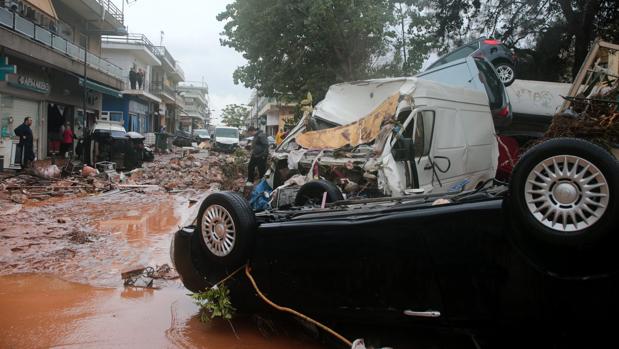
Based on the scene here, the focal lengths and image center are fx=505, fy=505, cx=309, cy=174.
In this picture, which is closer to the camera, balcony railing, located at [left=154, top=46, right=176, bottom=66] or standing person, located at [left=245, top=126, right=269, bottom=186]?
standing person, located at [left=245, top=126, right=269, bottom=186]

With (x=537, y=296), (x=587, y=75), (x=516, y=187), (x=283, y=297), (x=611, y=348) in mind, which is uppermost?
(x=587, y=75)

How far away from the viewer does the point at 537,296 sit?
247cm

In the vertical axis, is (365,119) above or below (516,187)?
above

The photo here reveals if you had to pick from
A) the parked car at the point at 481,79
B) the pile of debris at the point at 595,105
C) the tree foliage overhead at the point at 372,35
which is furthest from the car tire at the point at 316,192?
the tree foliage overhead at the point at 372,35

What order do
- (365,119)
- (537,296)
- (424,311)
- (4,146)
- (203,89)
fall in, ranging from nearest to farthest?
(537,296) → (424,311) → (365,119) → (4,146) → (203,89)

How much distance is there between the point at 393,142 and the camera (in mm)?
6469

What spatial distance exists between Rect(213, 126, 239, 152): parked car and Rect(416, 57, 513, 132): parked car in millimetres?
24701

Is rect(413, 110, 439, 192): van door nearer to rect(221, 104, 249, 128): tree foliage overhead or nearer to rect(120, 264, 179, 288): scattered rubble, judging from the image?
rect(120, 264, 179, 288): scattered rubble

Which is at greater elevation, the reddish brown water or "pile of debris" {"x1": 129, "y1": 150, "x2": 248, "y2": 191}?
"pile of debris" {"x1": 129, "y1": 150, "x2": 248, "y2": 191}

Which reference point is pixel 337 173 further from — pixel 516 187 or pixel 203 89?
pixel 203 89

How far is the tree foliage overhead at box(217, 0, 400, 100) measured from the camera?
56.5 ft

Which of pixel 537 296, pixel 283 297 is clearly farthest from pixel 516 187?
pixel 283 297

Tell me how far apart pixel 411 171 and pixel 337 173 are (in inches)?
38.0

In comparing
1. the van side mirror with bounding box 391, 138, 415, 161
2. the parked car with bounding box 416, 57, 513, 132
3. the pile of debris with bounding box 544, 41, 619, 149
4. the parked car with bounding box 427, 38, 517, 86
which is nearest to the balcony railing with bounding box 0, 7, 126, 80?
the parked car with bounding box 427, 38, 517, 86
